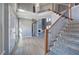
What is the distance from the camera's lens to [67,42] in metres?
2.24

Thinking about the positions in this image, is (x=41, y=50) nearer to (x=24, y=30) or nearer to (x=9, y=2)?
(x=24, y=30)

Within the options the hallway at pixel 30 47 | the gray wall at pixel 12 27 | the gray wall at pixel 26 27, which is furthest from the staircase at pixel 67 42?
the gray wall at pixel 12 27

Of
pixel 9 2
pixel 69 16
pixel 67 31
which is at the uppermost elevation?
pixel 9 2

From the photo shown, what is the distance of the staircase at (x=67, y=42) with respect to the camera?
221 centimetres

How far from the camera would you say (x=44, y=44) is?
89.5 inches

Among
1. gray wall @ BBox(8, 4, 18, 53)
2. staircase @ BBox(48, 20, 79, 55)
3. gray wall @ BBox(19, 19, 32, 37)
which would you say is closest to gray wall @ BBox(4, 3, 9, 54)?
gray wall @ BBox(8, 4, 18, 53)

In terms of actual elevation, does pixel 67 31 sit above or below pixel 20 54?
above

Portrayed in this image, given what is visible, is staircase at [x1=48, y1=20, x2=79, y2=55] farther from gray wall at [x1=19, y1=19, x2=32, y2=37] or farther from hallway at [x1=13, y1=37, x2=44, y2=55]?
gray wall at [x1=19, y1=19, x2=32, y2=37]

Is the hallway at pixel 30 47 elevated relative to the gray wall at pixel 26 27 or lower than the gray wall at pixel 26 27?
lower

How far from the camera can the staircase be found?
87.0 inches

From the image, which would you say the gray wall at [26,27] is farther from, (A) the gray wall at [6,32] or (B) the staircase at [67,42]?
(B) the staircase at [67,42]

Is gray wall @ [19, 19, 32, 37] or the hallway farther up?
gray wall @ [19, 19, 32, 37]
